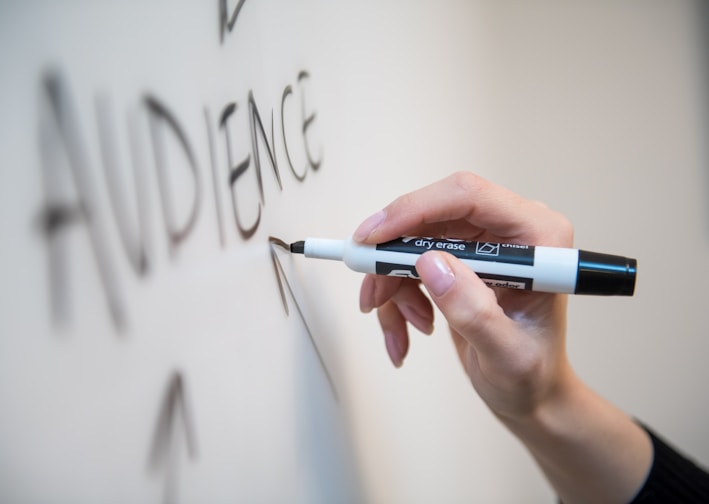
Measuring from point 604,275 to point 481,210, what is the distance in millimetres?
94

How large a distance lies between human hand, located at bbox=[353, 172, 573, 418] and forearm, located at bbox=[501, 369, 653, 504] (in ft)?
0.07

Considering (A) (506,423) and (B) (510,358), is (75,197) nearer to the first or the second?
(B) (510,358)

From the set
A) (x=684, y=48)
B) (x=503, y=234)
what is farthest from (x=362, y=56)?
(x=684, y=48)

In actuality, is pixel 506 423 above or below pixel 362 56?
below

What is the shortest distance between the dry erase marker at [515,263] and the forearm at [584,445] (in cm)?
14

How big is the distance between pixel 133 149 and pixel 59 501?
0.44ft

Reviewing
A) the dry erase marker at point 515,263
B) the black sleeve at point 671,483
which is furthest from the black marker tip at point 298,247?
the black sleeve at point 671,483

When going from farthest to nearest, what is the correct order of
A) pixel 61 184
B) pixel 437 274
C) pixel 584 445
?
pixel 584 445 → pixel 437 274 → pixel 61 184

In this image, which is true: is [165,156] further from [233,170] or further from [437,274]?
[437,274]

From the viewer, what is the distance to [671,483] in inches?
16.3

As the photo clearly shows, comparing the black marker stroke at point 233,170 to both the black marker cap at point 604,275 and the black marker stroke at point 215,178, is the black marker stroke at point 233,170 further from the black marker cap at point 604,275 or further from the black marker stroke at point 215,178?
the black marker cap at point 604,275

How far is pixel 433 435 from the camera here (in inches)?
18.9

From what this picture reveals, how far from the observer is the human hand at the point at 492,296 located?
10.1 inches

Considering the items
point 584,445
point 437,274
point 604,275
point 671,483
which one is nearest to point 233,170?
point 437,274
